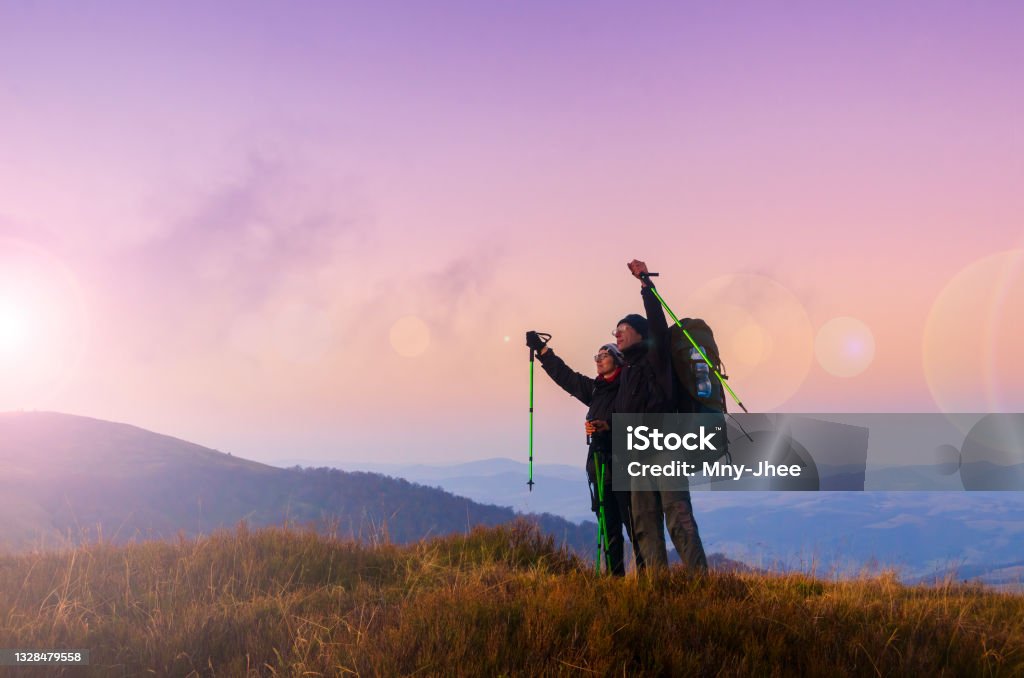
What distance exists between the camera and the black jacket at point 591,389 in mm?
8203

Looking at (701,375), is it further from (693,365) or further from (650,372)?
(650,372)

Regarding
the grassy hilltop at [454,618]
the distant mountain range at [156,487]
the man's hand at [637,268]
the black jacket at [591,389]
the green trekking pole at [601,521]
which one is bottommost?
the distant mountain range at [156,487]

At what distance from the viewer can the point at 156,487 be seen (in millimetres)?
75750

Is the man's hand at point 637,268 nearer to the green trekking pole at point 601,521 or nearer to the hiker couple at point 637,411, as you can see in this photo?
the hiker couple at point 637,411

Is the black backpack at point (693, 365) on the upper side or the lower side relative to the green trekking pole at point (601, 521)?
upper

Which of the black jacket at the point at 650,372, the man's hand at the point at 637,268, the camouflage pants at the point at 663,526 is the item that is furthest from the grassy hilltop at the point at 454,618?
the man's hand at the point at 637,268

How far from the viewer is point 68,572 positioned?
817 cm

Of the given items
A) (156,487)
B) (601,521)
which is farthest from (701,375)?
(156,487)

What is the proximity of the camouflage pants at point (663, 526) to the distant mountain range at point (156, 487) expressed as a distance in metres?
50.2

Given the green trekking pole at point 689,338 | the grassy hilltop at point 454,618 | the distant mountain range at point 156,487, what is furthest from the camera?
the distant mountain range at point 156,487

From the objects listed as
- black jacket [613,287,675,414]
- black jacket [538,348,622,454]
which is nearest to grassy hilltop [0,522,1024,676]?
black jacket [538,348,622,454]

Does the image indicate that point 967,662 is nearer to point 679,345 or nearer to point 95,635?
point 679,345

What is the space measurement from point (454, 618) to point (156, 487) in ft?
262

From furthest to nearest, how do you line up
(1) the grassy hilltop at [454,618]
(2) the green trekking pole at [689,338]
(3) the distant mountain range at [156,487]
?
(3) the distant mountain range at [156,487] → (2) the green trekking pole at [689,338] → (1) the grassy hilltop at [454,618]
